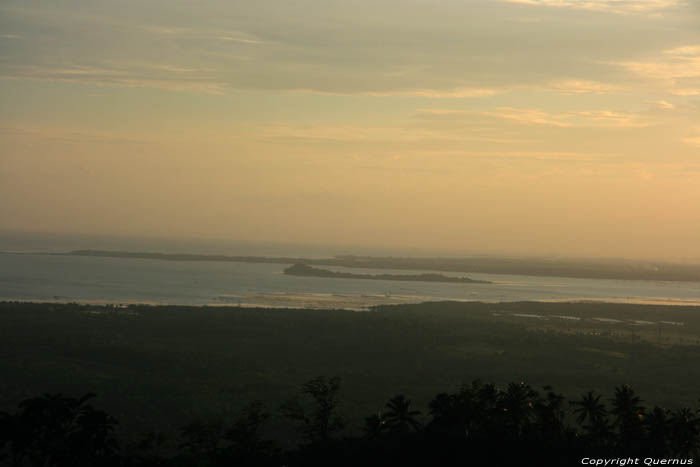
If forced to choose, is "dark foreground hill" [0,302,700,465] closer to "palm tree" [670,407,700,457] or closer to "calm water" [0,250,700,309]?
"palm tree" [670,407,700,457]

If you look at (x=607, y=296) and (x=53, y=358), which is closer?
(x=53, y=358)

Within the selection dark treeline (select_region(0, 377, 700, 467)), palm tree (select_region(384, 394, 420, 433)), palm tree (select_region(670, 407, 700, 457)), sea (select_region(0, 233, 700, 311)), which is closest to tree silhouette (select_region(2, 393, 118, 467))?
dark treeline (select_region(0, 377, 700, 467))

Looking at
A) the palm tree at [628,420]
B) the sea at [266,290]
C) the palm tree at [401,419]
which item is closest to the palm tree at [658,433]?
the palm tree at [628,420]

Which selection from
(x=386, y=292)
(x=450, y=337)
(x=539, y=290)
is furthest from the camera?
(x=539, y=290)

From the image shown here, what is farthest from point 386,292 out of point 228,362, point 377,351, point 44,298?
point 228,362

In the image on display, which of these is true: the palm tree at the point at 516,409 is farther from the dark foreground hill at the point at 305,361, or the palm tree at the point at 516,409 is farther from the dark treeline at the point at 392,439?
the dark foreground hill at the point at 305,361

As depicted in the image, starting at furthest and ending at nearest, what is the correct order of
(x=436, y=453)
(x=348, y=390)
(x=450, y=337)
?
(x=450, y=337), (x=348, y=390), (x=436, y=453)

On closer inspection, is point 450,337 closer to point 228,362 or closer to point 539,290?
point 228,362

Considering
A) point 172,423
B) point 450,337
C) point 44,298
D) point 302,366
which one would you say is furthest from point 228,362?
point 44,298
